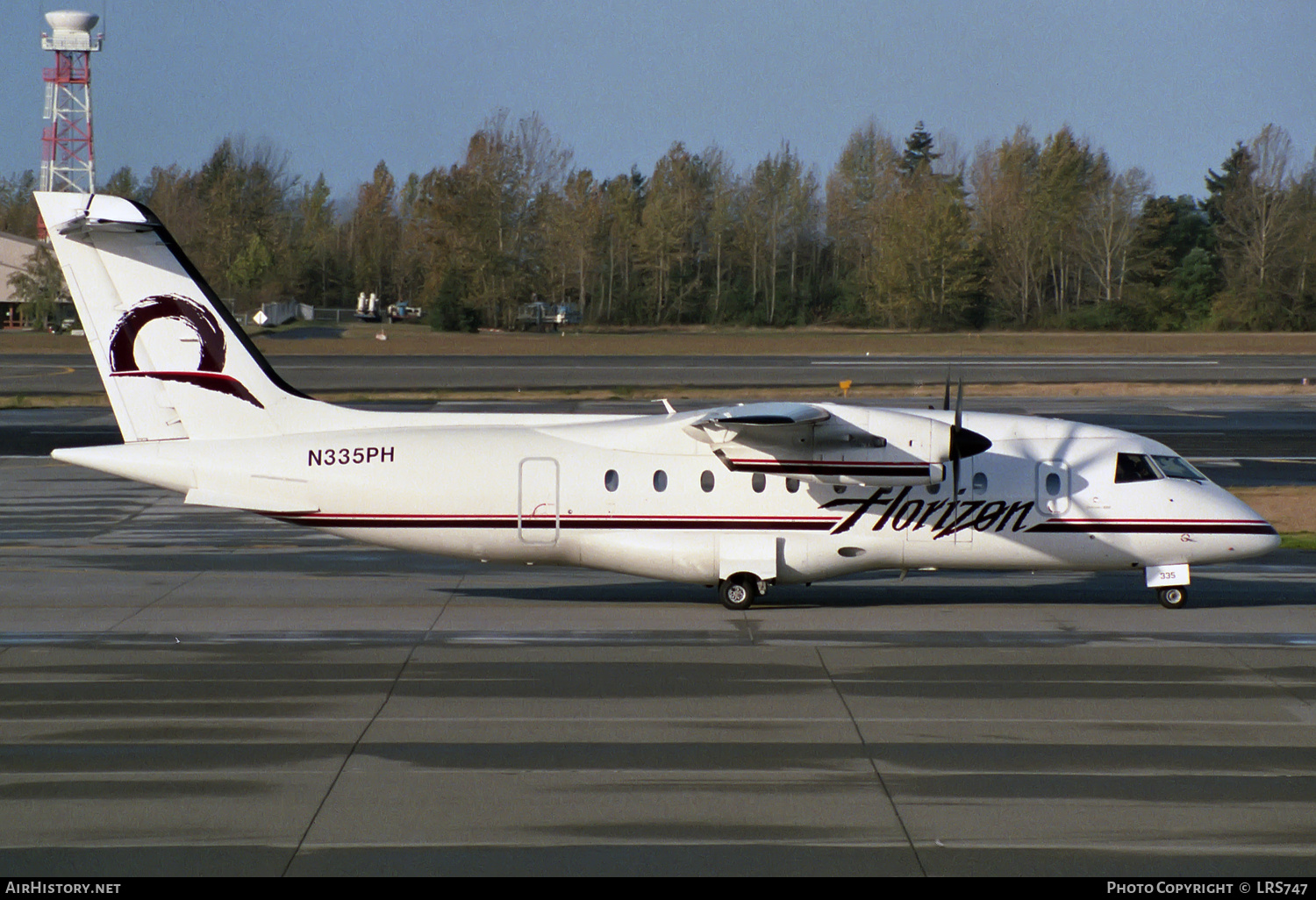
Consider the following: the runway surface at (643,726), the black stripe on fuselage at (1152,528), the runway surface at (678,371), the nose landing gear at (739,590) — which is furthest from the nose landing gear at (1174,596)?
the runway surface at (678,371)

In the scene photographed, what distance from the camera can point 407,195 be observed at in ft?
543

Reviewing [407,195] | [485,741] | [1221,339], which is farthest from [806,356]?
[407,195]

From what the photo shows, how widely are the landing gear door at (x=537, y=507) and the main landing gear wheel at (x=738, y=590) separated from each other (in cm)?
263

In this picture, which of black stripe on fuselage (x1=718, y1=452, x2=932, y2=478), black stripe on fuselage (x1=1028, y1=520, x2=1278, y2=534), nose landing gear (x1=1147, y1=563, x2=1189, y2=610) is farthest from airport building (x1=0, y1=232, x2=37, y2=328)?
nose landing gear (x1=1147, y1=563, x2=1189, y2=610)

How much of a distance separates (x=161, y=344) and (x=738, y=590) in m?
9.23

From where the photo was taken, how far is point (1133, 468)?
57.6ft

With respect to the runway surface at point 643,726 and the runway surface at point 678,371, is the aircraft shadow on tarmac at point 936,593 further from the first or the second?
the runway surface at point 678,371

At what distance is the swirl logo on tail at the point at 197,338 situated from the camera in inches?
678

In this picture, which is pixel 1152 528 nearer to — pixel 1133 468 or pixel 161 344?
pixel 1133 468

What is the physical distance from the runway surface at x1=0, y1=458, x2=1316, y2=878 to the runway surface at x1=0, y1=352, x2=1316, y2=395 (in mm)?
34566

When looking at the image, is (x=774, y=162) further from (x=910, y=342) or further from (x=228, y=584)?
(x=228, y=584)

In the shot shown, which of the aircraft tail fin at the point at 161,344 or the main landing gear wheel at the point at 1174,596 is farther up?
the aircraft tail fin at the point at 161,344

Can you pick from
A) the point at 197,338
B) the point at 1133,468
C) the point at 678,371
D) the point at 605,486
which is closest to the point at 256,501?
the point at 197,338

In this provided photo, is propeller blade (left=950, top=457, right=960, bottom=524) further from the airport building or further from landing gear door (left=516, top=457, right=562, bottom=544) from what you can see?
the airport building
